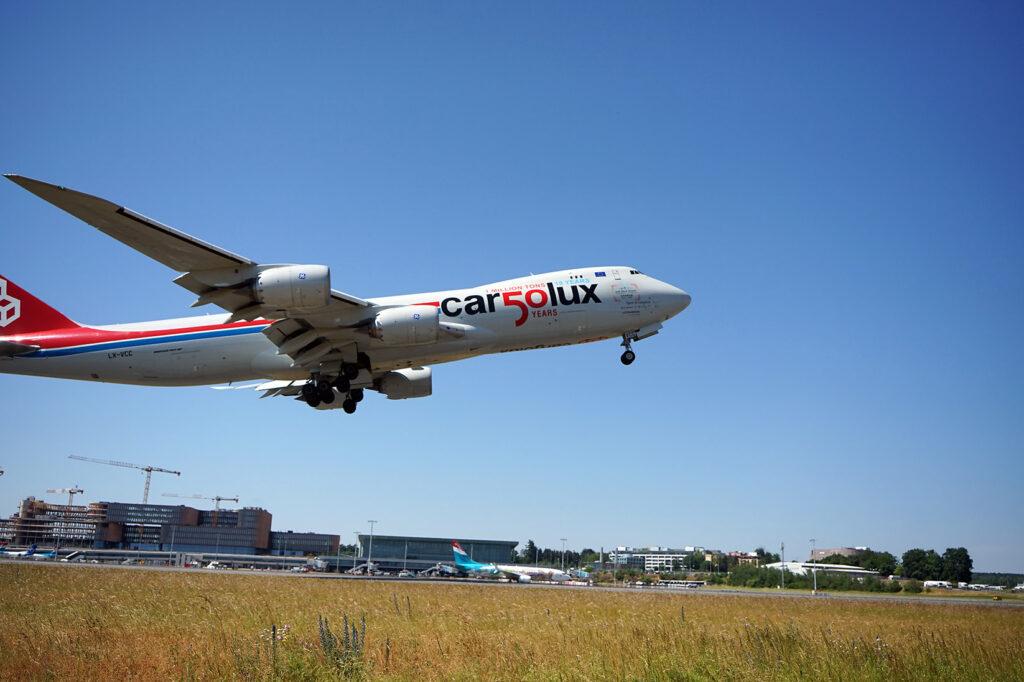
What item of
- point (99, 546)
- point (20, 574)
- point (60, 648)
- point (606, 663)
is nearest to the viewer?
point (606, 663)

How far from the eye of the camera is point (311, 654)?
11.5 metres

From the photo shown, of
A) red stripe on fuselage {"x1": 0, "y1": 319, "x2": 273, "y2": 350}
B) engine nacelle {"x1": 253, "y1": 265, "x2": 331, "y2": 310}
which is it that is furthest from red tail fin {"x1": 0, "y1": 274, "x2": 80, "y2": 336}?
engine nacelle {"x1": 253, "y1": 265, "x2": 331, "y2": 310}

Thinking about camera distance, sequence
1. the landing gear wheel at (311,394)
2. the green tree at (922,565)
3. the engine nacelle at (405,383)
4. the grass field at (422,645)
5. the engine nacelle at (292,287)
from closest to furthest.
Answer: the grass field at (422,645), the engine nacelle at (292,287), the landing gear wheel at (311,394), the engine nacelle at (405,383), the green tree at (922,565)

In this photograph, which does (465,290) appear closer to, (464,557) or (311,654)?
(311,654)

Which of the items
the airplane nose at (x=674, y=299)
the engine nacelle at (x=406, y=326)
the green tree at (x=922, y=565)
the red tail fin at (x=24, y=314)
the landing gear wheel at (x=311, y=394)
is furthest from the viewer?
the green tree at (x=922, y=565)

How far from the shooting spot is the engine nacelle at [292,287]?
24641mm

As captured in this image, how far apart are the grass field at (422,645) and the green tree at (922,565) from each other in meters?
99.8

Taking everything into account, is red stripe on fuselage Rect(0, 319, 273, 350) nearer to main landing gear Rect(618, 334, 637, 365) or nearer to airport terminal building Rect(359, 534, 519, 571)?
main landing gear Rect(618, 334, 637, 365)

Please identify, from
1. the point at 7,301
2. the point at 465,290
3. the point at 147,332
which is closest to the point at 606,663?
the point at 465,290

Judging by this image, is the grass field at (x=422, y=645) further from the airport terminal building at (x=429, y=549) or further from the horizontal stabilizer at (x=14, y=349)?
the airport terminal building at (x=429, y=549)

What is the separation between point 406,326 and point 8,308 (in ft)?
57.3

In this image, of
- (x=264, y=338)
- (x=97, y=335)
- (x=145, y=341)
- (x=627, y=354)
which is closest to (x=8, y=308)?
(x=97, y=335)

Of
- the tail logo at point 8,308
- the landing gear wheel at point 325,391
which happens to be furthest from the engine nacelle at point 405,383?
the tail logo at point 8,308

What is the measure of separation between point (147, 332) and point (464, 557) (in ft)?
190
